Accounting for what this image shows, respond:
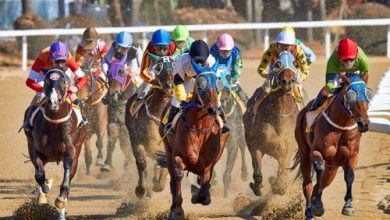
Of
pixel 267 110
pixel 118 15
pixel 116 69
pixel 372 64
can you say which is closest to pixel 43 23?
pixel 118 15

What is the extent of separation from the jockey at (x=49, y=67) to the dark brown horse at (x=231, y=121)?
189 cm

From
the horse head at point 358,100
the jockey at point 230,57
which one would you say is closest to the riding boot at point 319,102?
the horse head at point 358,100

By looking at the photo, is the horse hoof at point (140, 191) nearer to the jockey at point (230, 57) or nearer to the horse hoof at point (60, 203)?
the horse hoof at point (60, 203)

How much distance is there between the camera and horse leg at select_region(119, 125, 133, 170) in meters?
13.8

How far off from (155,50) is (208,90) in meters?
2.87

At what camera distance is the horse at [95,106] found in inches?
577

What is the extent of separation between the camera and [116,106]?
14.4 meters

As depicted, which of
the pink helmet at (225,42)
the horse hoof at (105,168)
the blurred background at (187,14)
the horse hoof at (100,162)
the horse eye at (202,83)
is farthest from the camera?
the blurred background at (187,14)

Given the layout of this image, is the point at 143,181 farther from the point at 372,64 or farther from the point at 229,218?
the point at 372,64

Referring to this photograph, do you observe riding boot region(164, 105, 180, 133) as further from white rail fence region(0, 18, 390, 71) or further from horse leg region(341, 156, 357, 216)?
white rail fence region(0, 18, 390, 71)

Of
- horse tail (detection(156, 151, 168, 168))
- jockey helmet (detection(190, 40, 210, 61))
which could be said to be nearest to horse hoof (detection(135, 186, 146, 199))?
horse tail (detection(156, 151, 168, 168))

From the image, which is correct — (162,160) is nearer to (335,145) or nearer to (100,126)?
(335,145)

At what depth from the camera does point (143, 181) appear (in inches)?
465

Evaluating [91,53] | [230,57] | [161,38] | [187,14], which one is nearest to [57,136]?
[161,38]
